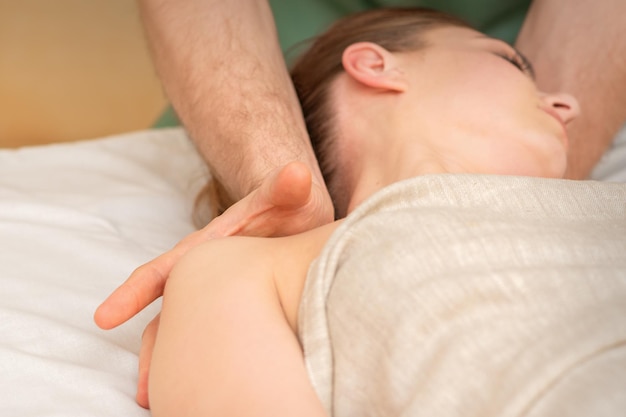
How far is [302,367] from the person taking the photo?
0.54 metres

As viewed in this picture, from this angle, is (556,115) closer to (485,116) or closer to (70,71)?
(485,116)

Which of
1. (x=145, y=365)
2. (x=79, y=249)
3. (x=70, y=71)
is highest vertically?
(x=145, y=365)

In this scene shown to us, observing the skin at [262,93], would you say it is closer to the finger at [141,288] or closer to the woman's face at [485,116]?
the finger at [141,288]

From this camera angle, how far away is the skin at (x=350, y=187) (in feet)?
1.76

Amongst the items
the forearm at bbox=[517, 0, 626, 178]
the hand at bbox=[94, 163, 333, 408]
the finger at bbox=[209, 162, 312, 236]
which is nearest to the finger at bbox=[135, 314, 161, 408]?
the hand at bbox=[94, 163, 333, 408]

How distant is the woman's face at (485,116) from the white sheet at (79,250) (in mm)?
414

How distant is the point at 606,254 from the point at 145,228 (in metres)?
0.72

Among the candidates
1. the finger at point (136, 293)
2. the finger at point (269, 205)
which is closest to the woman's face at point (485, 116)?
the finger at point (269, 205)

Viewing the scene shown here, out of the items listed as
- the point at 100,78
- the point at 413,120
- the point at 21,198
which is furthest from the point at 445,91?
the point at 100,78

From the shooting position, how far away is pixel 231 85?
1021mm

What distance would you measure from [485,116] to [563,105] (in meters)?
0.18

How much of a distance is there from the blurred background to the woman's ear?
1.06 meters

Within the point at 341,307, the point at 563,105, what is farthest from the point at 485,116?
the point at 341,307

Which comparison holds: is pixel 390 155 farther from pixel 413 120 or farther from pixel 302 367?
pixel 302 367
